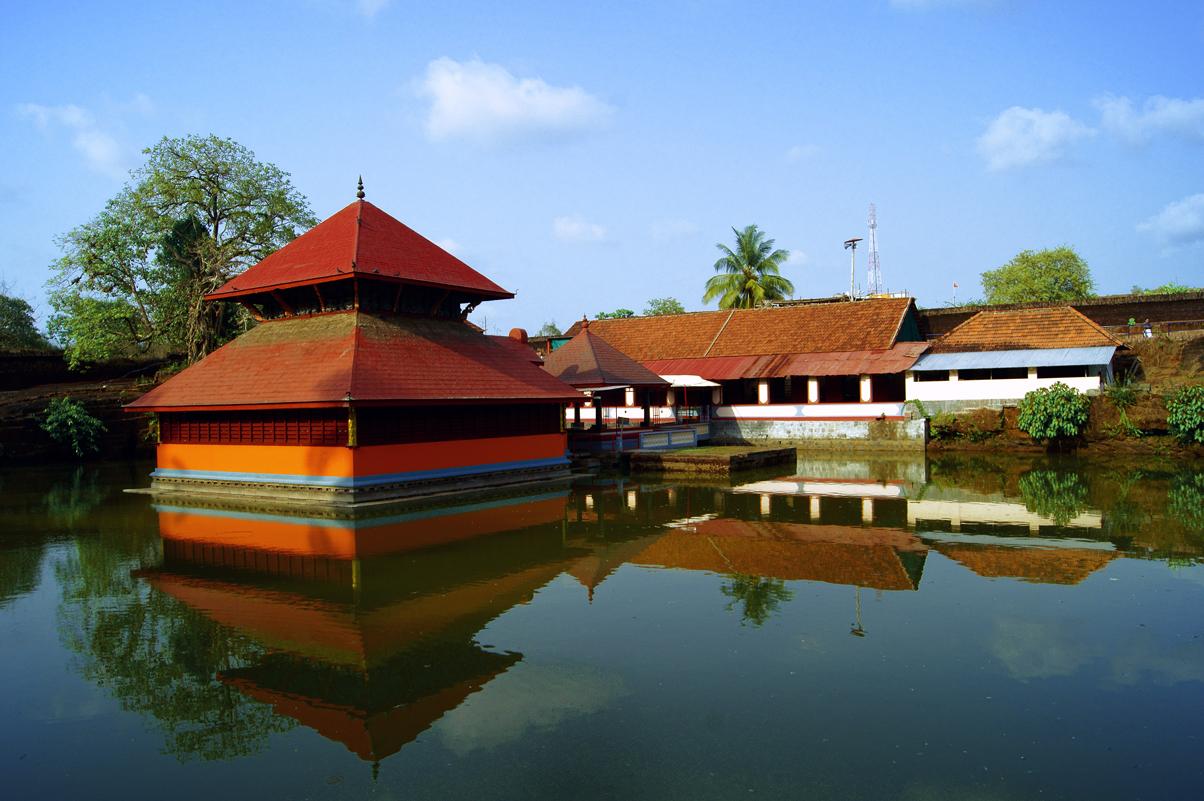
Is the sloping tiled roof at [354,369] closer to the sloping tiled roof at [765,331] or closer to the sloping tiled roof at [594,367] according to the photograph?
the sloping tiled roof at [594,367]

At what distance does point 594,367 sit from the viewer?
23.3 metres

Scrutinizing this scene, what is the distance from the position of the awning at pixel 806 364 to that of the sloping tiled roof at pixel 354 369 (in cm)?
997

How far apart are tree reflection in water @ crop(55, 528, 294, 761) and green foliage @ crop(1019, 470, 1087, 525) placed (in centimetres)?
1131

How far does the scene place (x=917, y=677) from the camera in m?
6.05

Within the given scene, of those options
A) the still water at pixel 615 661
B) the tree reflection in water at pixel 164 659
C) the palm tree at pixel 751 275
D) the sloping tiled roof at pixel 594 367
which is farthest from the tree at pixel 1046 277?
the tree reflection in water at pixel 164 659

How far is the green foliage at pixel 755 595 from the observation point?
A: 7.74 metres

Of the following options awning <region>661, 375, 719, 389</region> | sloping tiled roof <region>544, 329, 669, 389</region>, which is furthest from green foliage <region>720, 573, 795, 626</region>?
awning <region>661, 375, 719, 389</region>

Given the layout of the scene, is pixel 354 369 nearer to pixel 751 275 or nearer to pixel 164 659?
pixel 164 659

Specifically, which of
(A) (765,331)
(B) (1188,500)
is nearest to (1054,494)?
(B) (1188,500)

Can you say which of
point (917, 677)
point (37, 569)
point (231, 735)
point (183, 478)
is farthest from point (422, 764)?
point (183, 478)

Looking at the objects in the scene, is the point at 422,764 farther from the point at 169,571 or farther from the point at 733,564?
the point at 169,571

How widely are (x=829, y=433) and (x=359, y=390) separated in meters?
16.8

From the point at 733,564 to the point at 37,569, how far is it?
348 inches

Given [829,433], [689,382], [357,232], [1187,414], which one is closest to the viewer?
[357,232]
